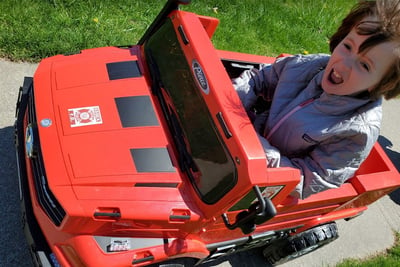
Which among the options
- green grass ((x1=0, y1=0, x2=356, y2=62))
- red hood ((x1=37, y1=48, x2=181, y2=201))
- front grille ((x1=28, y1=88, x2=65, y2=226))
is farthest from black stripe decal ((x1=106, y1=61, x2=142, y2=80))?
green grass ((x1=0, y1=0, x2=356, y2=62))

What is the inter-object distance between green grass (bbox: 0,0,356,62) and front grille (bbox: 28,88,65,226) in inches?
69.5

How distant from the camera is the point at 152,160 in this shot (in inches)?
88.7

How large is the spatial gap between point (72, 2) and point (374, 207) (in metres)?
3.56

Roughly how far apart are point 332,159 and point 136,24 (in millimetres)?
2867

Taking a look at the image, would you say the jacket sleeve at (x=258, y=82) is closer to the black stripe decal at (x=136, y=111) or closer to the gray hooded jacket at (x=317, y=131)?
the gray hooded jacket at (x=317, y=131)

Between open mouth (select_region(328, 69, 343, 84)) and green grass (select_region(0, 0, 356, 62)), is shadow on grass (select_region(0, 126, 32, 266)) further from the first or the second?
open mouth (select_region(328, 69, 343, 84))

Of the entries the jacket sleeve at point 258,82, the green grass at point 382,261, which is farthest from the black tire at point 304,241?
the jacket sleeve at point 258,82

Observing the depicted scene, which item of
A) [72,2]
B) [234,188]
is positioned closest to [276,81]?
[234,188]

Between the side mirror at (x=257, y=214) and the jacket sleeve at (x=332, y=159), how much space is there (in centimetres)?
42

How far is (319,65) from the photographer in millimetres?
2691

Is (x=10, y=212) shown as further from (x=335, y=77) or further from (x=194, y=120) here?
(x=335, y=77)

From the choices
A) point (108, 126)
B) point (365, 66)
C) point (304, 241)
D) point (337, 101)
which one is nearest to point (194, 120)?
point (108, 126)

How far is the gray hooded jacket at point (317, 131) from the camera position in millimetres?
2336

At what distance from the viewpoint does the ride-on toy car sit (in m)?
2.04
